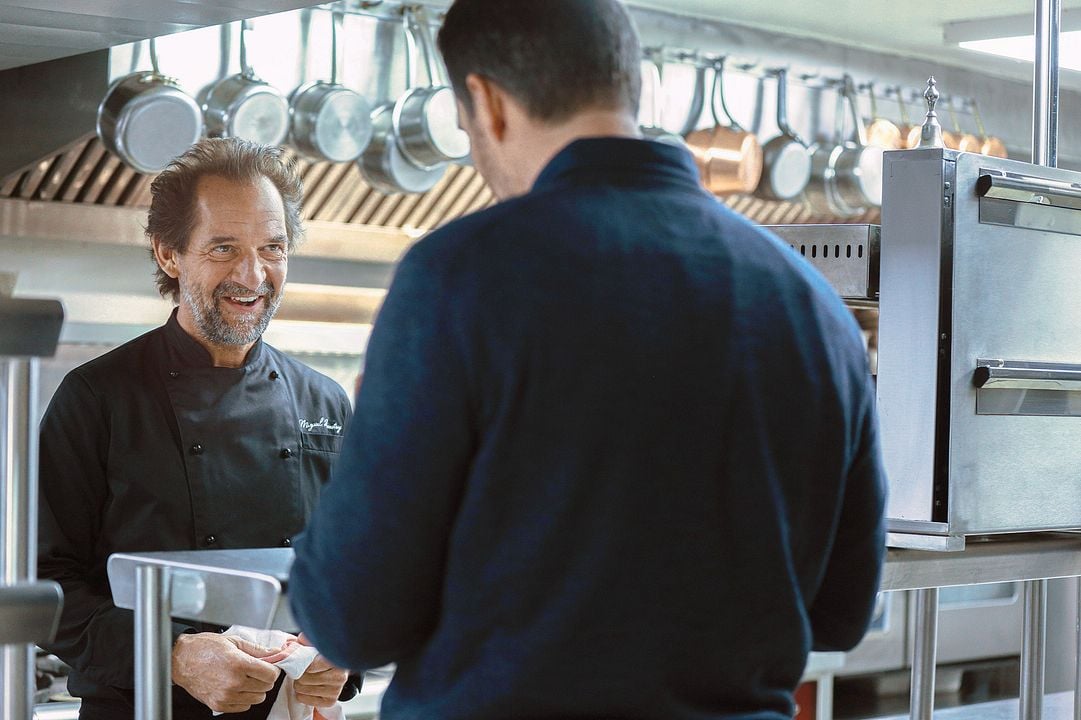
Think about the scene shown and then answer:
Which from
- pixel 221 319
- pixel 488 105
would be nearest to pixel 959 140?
pixel 221 319

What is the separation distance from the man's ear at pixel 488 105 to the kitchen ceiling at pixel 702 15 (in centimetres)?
74

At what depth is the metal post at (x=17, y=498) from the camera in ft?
3.54

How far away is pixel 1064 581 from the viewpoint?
4574mm

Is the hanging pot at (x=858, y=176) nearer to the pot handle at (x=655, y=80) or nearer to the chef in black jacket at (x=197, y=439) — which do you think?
the pot handle at (x=655, y=80)

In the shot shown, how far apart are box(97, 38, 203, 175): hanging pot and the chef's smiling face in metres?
1.24

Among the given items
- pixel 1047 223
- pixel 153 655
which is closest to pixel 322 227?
pixel 1047 223

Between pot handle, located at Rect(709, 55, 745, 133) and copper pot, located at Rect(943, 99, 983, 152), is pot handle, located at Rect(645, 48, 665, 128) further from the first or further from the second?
copper pot, located at Rect(943, 99, 983, 152)

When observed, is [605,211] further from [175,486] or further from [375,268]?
[375,268]

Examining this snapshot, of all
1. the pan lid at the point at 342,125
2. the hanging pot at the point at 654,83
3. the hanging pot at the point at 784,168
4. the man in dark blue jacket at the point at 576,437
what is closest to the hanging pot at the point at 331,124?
the pan lid at the point at 342,125

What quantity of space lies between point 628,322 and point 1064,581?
13.5 ft

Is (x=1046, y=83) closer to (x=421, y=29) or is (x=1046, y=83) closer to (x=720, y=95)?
(x=421, y=29)

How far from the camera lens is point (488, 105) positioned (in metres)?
0.96

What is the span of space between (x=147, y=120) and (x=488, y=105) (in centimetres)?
218

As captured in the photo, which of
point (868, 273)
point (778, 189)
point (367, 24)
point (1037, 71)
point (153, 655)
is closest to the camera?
point (153, 655)
